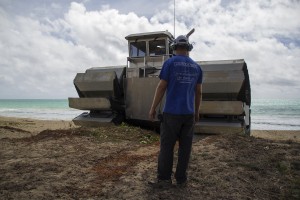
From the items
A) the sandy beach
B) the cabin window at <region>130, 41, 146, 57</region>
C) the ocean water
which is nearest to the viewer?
the sandy beach

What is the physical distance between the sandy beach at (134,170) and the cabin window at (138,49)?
381cm

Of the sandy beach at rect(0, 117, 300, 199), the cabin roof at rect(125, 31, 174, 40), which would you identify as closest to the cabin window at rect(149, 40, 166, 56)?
the cabin roof at rect(125, 31, 174, 40)

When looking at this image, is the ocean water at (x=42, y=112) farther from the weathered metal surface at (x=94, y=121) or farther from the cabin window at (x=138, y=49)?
the cabin window at (x=138, y=49)

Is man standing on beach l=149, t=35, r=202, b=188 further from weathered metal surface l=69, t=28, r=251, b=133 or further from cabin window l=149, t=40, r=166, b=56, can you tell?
cabin window l=149, t=40, r=166, b=56

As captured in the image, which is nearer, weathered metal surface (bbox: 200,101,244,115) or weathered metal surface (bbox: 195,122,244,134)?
weathered metal surface (bbox: 200,101,244,115)

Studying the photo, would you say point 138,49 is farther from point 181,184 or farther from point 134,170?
point 181,184

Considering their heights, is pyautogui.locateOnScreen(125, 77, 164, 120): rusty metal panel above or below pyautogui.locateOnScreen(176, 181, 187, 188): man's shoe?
above

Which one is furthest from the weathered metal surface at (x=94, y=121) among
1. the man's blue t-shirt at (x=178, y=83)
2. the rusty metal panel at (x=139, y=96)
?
the man's blue t-shirt at (x=178, y=83)

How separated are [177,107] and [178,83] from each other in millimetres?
287

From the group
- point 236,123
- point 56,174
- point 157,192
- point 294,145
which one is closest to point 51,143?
point 56,174

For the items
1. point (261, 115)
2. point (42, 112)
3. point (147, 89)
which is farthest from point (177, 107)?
point (42, 112)

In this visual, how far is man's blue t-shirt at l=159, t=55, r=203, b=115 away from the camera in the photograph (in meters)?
4.06

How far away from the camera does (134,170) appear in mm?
4781

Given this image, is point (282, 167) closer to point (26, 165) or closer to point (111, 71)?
point (26, 165)
